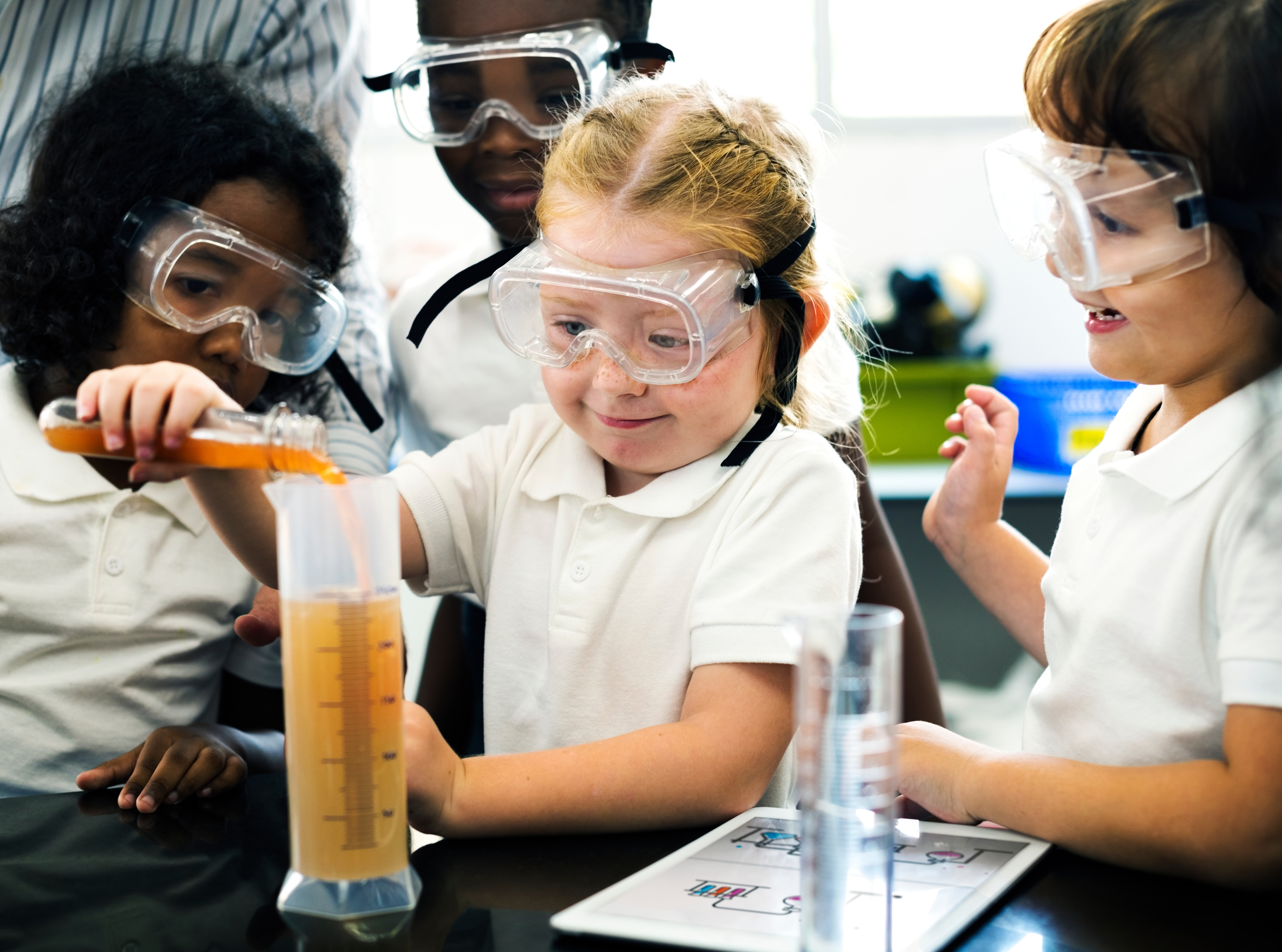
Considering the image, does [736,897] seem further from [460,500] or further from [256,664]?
[256,664]

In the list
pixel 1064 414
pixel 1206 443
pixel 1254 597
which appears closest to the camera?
pixel 1254 597

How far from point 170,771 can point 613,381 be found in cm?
56

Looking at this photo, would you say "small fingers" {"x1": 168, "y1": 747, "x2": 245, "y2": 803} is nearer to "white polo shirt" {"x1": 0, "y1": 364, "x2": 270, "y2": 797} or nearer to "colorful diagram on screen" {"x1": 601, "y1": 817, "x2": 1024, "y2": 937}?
"white polo shirt" {"x1": 0, "y1": 364, "x2": 270, "y2": 797}

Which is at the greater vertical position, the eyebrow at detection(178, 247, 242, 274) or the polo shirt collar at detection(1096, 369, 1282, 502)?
the eyebrow at detection(178, 247, 242, 274)

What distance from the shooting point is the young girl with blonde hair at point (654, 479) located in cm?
112

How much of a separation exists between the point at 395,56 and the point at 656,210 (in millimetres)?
1245

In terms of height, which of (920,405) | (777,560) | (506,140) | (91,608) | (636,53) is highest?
(636,53)

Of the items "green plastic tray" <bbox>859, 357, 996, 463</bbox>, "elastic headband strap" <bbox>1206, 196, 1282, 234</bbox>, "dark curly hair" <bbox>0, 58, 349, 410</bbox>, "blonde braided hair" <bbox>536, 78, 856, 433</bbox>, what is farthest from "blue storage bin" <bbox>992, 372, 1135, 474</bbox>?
"elastic headband strap" <bbox>1206, 196, 1282, 234</bbox>

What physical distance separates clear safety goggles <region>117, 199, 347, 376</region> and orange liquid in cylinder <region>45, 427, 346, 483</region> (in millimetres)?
464

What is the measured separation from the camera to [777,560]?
1.15 m

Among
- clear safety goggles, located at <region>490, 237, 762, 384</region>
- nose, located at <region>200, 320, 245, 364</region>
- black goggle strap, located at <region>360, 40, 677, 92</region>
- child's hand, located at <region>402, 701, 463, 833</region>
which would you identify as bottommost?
child's hand, located at <region>402, 701, 463, 833</region>

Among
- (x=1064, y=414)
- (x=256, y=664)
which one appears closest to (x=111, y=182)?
(x=256, y=664)

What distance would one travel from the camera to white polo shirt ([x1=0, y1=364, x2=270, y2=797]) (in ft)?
4.51

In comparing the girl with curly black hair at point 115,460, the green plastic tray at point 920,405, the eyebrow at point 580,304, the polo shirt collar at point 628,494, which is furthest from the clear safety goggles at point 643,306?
the green plastic tray at point 920,405
